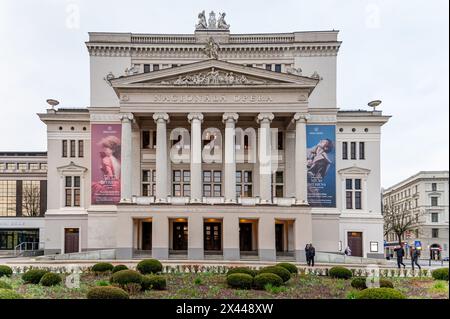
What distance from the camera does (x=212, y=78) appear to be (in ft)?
133

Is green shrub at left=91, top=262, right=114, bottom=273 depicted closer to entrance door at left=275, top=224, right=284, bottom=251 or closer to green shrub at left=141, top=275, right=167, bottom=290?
green shrub at left=141, top=275, right=167, bottom=290

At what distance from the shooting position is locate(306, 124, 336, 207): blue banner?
4294cm

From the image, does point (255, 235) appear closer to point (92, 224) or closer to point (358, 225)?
point (358, 225)

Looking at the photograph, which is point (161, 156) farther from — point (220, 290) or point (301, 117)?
point (220, 290)

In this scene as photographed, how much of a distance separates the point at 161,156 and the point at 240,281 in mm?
23835

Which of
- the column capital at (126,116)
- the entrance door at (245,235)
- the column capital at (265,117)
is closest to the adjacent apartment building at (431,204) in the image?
the column capital at (265,117)

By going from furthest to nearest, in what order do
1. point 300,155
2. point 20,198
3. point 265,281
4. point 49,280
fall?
point 20,198
point 300,155
point 265,281
point 49,280

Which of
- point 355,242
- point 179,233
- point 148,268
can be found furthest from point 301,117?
point 148,268

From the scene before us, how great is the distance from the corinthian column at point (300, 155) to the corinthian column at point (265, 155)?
266cm

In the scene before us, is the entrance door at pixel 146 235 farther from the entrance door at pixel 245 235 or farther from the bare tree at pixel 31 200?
the bare tree at pixel 31 200

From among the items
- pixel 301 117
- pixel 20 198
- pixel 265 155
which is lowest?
pixel 20 198

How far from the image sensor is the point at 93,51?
4816 centimetres

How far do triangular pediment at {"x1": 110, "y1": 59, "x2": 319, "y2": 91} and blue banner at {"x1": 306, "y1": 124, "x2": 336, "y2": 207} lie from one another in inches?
250
